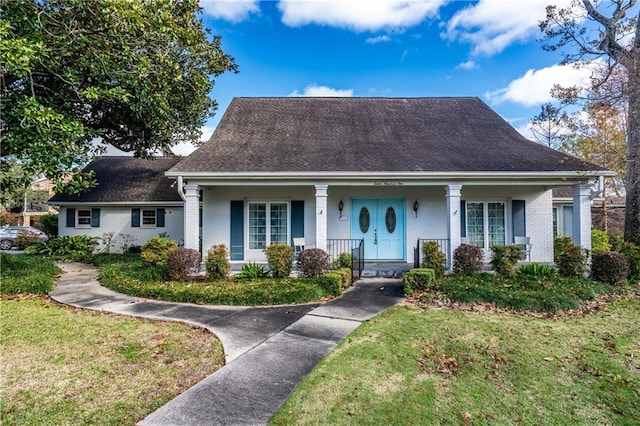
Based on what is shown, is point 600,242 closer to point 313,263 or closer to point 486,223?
point 486,223

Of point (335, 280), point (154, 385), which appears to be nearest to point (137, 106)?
point (335, 280)

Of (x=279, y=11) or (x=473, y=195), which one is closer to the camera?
(x=473, y=195)

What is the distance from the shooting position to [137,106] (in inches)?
376

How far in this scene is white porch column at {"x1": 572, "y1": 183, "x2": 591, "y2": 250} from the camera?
9367 mm

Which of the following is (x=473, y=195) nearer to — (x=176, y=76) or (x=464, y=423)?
(x=464, y=423)

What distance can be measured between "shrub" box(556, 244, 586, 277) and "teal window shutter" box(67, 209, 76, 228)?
21167 millimetres

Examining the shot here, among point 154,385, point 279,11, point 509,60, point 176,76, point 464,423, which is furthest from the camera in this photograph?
point 509,60

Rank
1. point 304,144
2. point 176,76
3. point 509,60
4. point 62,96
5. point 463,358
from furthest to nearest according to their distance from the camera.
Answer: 1. point 509,60
2. point 304,144
3. point 176,76
4. point 62,96
5. point 463,358

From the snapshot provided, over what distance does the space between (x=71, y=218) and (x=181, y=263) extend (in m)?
12.1

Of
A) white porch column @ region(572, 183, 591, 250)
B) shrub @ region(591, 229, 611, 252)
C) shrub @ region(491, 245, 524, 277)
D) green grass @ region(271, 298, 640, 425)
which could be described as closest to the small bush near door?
green grass @ region(271, 298, 640, 425)

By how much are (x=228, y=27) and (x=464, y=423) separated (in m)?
15.0

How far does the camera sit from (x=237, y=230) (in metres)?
10.8

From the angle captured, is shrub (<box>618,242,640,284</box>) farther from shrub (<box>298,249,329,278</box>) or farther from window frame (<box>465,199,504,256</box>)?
shrub (<box>298,249,329,278</box>)

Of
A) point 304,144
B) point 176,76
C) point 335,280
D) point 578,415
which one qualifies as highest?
point 176,76
